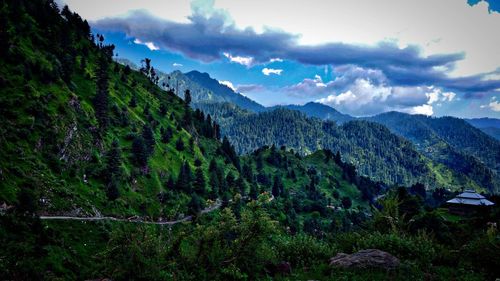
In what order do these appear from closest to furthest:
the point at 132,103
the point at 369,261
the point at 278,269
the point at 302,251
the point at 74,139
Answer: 1. the point at 369,261
2. the point at 278,269
3. the point at 302,251
4. the point at 74,139
5. the point at 132,103

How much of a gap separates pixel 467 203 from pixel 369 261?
271 feet

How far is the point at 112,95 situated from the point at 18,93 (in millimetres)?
58616

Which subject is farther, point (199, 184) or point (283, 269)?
point (199, 184)

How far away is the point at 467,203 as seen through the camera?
83875 mm

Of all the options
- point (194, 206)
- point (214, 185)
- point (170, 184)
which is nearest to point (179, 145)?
point (214, 185)

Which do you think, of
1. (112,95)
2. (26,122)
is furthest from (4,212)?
(112,95)

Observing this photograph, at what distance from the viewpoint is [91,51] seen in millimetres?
183125

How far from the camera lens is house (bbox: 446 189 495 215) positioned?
8222 centimetres

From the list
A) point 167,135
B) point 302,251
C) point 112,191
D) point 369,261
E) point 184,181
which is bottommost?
point 112,191

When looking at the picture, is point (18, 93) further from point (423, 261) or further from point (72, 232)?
point (423, 261)

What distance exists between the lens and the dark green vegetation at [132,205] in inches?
647

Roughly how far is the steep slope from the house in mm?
72663

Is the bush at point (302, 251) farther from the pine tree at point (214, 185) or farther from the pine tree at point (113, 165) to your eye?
the pine tree at point (214, 185)

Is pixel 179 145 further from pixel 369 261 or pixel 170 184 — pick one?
pixel 369 261
